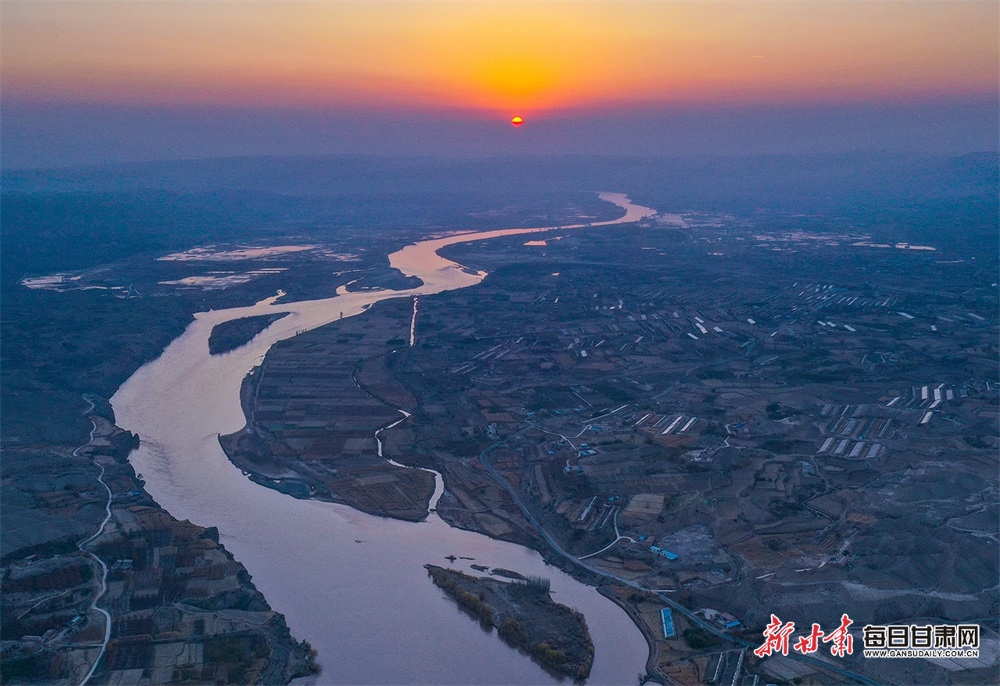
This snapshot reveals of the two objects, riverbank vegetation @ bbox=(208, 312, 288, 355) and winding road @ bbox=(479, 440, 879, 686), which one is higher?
winding road @ bbox=(479, 440, 879, 686)

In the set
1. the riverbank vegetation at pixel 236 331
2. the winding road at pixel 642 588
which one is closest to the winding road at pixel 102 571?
the winding road at pixel 642 588

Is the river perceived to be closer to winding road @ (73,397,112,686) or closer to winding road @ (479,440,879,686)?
winding road @ (479,440,879,686)

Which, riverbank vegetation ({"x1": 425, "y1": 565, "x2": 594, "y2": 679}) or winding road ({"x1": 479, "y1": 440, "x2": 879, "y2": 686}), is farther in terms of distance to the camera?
riverbank vegetation ({"x1": 425, "y1": 565, "x2": 594, "y2": 679})

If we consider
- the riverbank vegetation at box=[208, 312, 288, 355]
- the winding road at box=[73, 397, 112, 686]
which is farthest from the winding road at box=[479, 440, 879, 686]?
the riverbank vegetation at box=[208, 312, 288, 355]

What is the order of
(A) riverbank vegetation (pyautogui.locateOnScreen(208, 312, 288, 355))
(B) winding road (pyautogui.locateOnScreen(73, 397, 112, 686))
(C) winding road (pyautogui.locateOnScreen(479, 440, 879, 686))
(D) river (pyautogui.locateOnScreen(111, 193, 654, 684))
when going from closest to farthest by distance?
(C) winding road (pyautogui.locateOnScreen(479, 440, 879, 686))
(B) winding road (pyautogui.locateOnScreen(73, 397, 112, 686))
(D) river (pyautogui.locateOnScreen(111, 193, 654, 684))
(A) riverbank vegetation (pyautogui.locateOnScreen(208, 312, 288, 355))

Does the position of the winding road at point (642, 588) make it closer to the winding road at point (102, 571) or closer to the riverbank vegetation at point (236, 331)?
the winding road at point (102, 571)

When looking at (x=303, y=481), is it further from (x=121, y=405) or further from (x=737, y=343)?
(x=737, y=343)

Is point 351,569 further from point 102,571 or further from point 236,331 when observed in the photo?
point 236,331

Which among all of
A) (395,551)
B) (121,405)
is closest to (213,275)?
(121,405)

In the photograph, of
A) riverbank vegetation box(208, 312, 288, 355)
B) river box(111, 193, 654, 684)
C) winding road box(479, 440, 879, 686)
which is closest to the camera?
winding road box(479, 440, 879, 686)

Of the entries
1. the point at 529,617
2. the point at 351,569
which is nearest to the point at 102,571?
the point at 351,569
